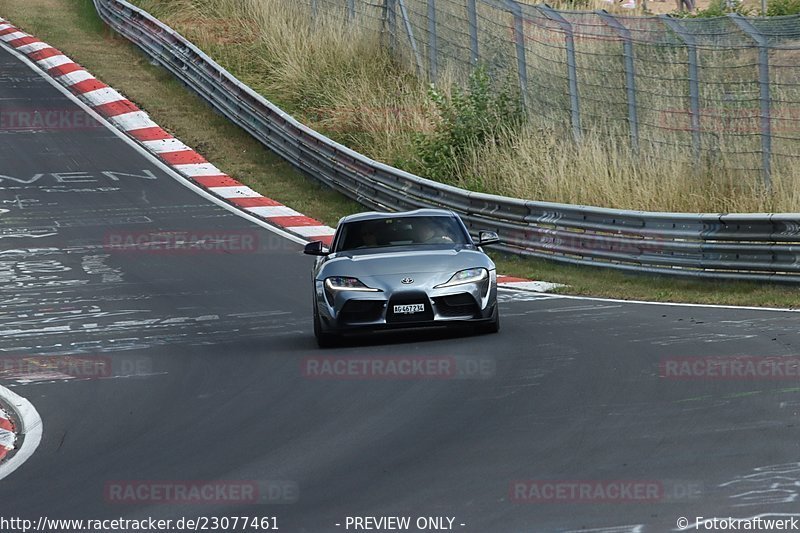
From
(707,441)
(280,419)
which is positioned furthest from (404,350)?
(707,441)

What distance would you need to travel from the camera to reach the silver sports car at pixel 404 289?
1262 centimetres

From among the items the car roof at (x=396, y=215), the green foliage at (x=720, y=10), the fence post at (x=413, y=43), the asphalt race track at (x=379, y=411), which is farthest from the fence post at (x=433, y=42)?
the car roof at (x=396, y=215)

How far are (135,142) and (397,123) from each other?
5.54 meters

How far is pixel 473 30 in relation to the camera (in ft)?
80.2

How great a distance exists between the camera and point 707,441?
8.27 metres

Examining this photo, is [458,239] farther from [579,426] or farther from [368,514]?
[368,514]

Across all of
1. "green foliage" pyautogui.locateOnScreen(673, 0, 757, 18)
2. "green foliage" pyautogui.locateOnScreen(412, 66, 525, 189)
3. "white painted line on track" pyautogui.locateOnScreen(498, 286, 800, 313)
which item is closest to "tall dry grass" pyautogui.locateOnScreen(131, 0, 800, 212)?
"green foliage" pyautogui.locateOnScreen(412, 66, 525, 189)

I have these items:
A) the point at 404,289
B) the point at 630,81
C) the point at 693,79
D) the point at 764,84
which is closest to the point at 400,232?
the point at 404,289

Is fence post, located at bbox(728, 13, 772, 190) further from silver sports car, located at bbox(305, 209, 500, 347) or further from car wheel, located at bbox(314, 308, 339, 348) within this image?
car wheel, located at bbox(314, 308, 339, 348)

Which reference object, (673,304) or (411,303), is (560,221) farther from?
(411,303)

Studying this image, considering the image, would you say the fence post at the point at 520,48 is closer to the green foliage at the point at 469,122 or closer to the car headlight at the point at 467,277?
the green foliage at the point at 469,122

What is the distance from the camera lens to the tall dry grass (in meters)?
19.1

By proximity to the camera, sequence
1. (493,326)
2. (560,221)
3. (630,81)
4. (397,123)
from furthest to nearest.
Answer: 1. (397,123)
2. (630,81)
3. (560,221)
4. (493,326)

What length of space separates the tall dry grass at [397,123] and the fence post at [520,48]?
2.47 feet
